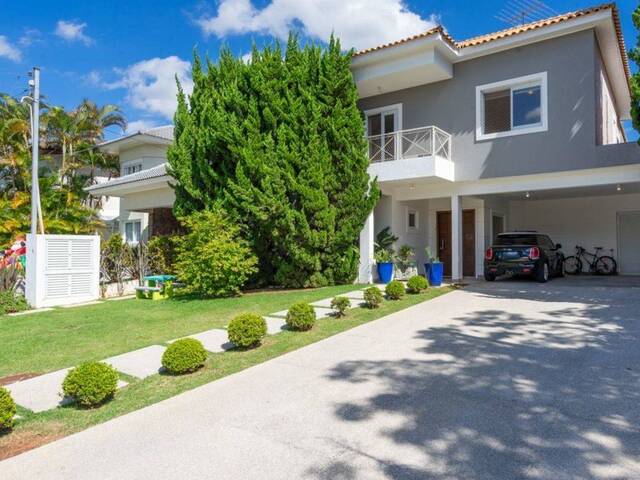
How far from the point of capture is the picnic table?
13.3 metres

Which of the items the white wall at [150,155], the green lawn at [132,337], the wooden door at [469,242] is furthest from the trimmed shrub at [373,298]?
the white wall at [150,155]

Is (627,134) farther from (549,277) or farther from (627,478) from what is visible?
(627,478)

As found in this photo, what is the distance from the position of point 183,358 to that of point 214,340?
173 centimetres

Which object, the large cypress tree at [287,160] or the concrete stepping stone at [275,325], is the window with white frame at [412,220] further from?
the concrete stepping stone at [275,325]

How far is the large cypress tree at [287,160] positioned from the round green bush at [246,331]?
5.68 meters

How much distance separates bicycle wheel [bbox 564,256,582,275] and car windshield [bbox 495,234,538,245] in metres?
5.28

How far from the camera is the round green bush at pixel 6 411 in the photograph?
12.7 ft

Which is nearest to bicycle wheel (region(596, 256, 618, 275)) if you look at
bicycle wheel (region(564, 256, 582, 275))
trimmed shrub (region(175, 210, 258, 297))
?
bicycle wheel (region(564, 256, 582, 275))

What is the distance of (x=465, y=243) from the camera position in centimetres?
1628

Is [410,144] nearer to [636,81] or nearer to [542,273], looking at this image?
[542,273]

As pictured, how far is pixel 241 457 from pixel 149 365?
301cm

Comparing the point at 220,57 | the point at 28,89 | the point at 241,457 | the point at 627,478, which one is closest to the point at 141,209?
the point at 28,89

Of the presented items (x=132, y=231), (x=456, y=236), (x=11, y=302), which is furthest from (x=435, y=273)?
(x=132, y=231)

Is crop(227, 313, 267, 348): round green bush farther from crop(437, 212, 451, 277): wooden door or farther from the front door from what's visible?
crop(437, 212, 451, 277): wooden door
